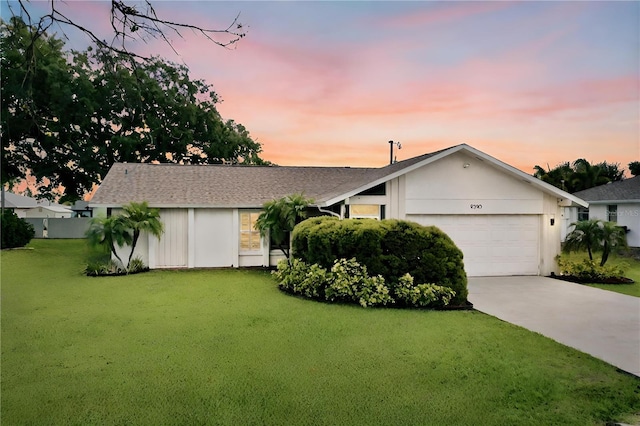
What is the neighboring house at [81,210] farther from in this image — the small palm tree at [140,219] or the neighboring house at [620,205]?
the neighboring house at [620,205]

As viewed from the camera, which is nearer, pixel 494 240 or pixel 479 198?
pixel 479 198

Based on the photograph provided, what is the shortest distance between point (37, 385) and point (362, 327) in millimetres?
4942

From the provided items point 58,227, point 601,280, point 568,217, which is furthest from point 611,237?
point 58,227

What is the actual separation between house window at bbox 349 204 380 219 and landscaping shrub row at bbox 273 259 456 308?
3.17 meters

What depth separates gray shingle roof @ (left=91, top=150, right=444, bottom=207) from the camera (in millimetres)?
15000

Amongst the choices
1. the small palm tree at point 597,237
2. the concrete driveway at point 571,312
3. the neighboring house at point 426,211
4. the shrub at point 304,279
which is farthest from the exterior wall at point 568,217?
the shrub at point 304,279

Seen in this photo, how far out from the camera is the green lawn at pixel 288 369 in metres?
4.34

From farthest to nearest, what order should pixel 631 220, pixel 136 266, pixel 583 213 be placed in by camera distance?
pixel 583 213 < pixel 631 220 < pixel 136 266

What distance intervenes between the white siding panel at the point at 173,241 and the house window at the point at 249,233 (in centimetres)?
201

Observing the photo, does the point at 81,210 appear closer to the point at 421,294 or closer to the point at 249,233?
the point at 249,233

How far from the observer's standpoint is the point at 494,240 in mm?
13570

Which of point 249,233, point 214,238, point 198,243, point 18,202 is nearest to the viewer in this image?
point 198,243

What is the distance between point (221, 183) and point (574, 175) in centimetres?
2763

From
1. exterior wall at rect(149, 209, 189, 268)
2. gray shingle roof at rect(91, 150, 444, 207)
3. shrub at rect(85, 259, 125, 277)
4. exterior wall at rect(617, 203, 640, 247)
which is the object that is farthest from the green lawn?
exterior wall at rect(617, 203, 640, 247)
